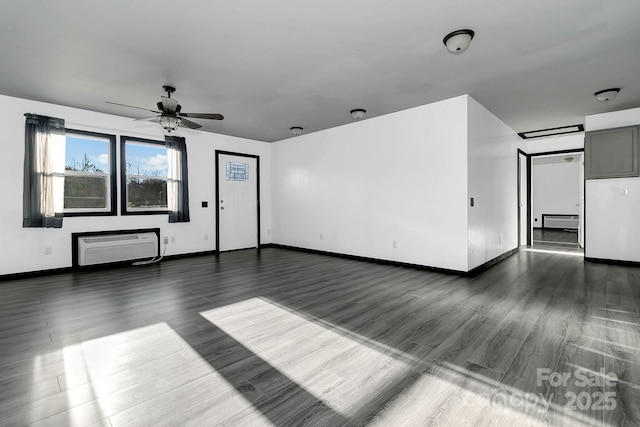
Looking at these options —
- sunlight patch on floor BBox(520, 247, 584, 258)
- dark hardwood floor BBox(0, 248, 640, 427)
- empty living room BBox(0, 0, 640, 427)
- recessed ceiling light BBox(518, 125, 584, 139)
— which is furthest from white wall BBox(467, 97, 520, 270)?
dark hardwood floor BBox(0, 248, 640, 427)

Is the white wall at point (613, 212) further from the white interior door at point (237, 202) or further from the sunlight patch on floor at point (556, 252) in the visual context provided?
the white interior door at point (237, 202)

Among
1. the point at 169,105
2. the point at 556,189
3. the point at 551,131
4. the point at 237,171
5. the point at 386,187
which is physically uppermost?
the point at 551,131

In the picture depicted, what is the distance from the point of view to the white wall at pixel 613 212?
16.7 ft

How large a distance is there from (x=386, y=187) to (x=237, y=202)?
12.1 feet

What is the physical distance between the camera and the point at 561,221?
1123 centimetres

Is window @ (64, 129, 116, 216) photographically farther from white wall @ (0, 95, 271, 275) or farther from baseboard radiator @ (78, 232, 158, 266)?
baseboard radiator @ (78, 232, 158, 266)

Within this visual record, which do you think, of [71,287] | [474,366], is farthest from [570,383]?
[71,287]

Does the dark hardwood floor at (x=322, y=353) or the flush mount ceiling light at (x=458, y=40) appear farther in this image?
the flush mount ceiling light at (x=458, y=40)

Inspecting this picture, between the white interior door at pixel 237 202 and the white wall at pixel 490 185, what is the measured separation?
498 cm

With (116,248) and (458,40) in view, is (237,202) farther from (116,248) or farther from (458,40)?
(458,40)

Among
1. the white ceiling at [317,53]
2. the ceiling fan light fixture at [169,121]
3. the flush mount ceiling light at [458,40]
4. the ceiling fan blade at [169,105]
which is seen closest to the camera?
the white ceiling at [317,53]

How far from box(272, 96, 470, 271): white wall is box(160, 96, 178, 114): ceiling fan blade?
131 inches

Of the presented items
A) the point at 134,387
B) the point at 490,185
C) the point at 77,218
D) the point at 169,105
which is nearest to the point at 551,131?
the point at 490,185

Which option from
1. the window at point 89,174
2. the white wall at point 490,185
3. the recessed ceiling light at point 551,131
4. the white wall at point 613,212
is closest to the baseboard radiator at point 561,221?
the recessed ceiling light at point 551,131
